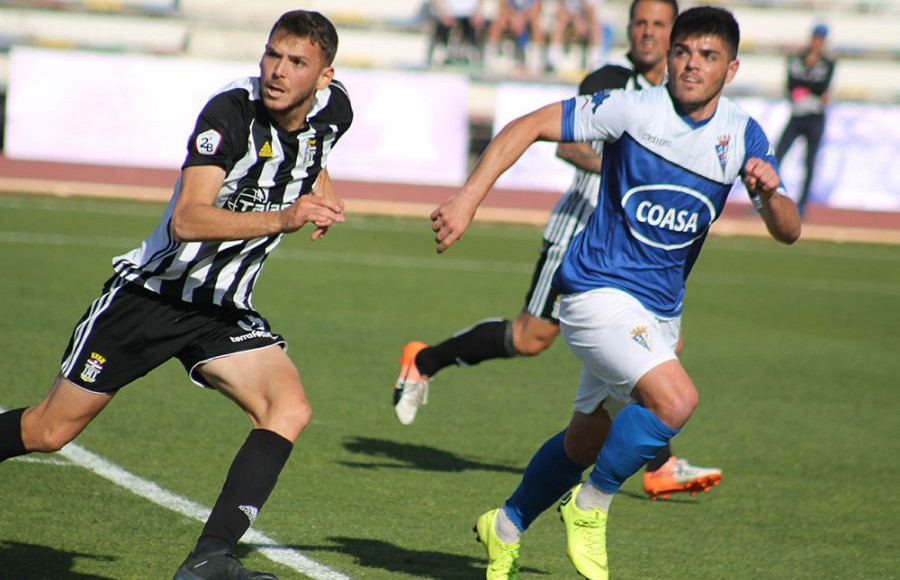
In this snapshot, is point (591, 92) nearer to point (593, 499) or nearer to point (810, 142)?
point (593, 499)

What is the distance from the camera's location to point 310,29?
457cm

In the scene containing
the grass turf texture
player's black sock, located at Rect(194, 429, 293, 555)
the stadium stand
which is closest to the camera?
player's black sock, located at Rect(194, 429, 293, 555)

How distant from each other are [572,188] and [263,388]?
2.85 meters

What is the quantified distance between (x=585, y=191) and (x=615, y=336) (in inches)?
92.7

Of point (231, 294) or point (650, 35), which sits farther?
point (650, 35)

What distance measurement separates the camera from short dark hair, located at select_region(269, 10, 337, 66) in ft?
14.9

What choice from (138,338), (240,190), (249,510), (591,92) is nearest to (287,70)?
(240,190)

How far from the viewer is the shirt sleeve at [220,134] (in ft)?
14.5

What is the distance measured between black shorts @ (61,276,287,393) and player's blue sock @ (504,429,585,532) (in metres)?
1.10

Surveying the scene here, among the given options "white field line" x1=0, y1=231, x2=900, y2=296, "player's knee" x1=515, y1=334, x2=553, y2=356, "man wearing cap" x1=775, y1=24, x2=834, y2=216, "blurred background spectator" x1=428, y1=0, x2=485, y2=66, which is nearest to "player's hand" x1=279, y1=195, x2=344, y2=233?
"player's knee" x1=515, y1=334, x2=553, y2=356

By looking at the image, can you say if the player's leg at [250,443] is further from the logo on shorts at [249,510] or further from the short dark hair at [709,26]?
the short dark hair at [709,26]

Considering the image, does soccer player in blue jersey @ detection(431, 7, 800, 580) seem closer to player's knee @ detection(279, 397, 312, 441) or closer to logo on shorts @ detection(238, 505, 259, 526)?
player's knee @ detection(279, 397, 312, 441)

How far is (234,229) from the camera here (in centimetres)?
430

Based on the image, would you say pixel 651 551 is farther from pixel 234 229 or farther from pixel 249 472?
pixel 234 229
